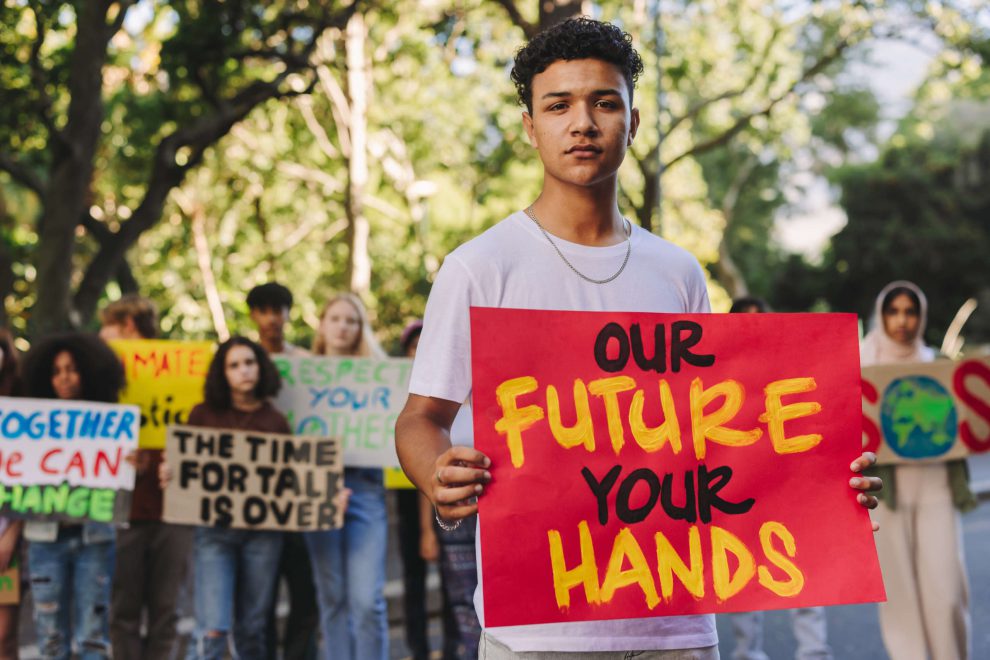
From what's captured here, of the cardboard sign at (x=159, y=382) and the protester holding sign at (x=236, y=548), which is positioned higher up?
the cardboard sign at (x=159, y=382)

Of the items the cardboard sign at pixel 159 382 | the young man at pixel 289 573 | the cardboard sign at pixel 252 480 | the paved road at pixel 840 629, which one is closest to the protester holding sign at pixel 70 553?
the cardboard sign at pixel 252 480

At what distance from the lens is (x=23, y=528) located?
17.7ft

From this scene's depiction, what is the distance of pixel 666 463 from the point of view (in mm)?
2098

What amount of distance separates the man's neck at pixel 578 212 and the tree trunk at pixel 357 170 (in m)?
15.6

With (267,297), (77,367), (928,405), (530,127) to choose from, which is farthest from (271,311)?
(530,127)

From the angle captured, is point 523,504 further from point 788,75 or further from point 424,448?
point 788,75

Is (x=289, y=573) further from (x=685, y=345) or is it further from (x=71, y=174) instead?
(x=71, y=174)


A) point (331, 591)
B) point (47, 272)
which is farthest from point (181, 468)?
point (47, 272)

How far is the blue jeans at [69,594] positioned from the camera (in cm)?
521

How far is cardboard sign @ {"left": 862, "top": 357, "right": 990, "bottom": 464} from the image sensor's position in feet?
18.5

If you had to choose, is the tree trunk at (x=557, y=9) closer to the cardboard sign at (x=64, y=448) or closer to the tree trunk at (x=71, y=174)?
the tree trunk at (x=71, y=174)

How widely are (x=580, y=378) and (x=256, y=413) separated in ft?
12.6

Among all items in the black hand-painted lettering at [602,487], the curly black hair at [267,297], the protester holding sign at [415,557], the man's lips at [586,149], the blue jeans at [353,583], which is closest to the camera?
the black hand-painted lettering at [602,487]

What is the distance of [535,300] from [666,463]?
0.38 m
